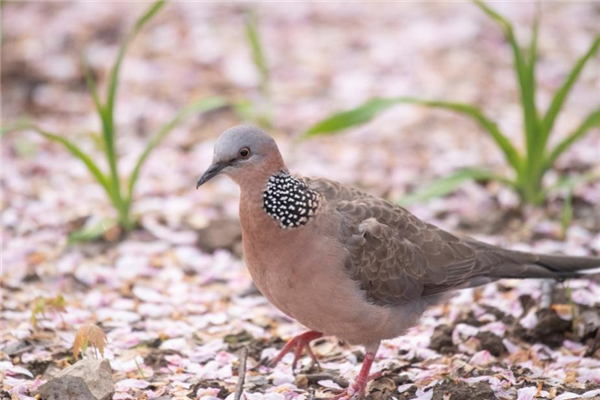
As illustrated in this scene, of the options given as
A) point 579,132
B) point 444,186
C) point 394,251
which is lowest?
point 394,251

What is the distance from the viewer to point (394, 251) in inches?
175

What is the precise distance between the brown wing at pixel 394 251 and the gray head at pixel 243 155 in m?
0.38

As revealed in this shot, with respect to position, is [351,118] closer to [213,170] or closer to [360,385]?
[213,170]

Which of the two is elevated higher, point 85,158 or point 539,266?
point 85,158

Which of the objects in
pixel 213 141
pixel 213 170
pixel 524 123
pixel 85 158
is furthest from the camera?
pixel 213 141

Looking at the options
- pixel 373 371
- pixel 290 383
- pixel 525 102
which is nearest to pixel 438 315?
pixel 373 371

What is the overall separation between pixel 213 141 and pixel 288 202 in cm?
349

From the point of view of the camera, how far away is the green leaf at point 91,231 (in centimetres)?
582

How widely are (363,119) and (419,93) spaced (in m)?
2.45

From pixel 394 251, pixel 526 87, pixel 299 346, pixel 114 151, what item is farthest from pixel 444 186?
pixel 114 151

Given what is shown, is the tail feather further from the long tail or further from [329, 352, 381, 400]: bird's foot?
[329, 352, 381, 400]: bird's foot

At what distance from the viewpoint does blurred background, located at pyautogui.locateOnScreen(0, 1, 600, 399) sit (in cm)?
536

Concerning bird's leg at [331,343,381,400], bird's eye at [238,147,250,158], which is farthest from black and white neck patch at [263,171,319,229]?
bird's leg at [331,343,381,400]

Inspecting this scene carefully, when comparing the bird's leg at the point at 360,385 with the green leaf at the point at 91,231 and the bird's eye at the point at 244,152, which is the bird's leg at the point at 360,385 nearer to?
the bird's eye at the point at 244,152
